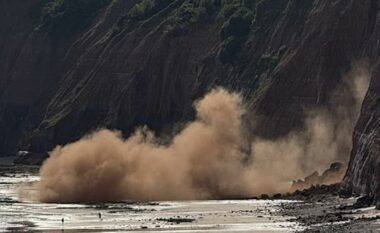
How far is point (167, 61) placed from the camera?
141 metres

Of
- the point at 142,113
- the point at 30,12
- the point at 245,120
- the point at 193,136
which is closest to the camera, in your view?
the point at 193,136

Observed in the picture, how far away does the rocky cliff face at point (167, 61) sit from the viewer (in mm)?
104625

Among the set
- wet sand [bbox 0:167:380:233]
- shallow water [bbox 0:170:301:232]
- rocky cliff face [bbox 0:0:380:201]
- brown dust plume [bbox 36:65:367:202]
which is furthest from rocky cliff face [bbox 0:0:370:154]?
shallow water [bbox 0:170:301:232]

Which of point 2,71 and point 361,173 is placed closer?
point 361,173

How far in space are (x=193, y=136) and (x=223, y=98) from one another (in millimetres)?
7039

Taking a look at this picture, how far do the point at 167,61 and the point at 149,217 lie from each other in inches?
2935

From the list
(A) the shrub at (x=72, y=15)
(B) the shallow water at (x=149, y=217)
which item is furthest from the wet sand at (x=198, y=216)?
(A) the shrub at (x=72, y=15)

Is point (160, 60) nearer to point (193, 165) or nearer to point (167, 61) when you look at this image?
point (167, 61)

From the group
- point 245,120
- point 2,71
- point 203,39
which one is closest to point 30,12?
point 2,71

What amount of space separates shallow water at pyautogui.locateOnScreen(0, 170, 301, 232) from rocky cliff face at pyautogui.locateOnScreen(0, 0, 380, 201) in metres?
7.91

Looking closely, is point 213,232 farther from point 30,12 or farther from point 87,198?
point 30,12

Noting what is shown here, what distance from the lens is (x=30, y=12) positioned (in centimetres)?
19138

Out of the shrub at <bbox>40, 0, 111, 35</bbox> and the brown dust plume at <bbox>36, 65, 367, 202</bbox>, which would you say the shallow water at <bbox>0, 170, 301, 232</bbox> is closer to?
the brown dust plume at <bbox>36, 65, 367, 202</bbox>

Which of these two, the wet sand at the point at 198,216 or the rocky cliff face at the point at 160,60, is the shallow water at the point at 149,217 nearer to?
the wet sand at the point at 198,216
